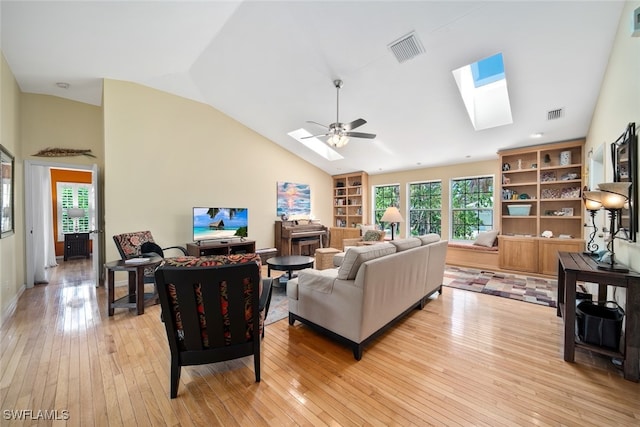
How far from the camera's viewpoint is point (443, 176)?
6184 mm

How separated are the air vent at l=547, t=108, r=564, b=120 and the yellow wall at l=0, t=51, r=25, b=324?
740 centimetres

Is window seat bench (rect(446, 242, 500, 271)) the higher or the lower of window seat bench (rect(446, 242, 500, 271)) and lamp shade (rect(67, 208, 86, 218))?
the lower

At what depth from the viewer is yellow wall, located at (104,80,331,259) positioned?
4.13 metres

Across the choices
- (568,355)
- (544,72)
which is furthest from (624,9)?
(568,355)

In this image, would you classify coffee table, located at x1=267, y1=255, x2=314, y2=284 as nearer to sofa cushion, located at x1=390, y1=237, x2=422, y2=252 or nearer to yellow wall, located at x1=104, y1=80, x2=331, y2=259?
sofa cushion, located at x1=390, y1=237, x2=422, y2=252

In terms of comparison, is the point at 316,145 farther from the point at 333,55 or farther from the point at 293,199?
the point at 333,55

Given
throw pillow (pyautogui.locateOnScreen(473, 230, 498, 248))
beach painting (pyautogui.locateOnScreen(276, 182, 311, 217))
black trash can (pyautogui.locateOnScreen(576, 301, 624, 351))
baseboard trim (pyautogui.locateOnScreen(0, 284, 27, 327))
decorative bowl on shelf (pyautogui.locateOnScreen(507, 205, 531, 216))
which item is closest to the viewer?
black trash can (pyautogui.locateOnScreen(576, 301, 624, 351))

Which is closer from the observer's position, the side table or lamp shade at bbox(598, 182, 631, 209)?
lamp shade at bbox(598, 182, 631, 209)

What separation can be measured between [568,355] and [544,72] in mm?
3231

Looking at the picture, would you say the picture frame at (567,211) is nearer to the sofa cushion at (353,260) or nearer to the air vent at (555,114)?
the air vent at (555,114)

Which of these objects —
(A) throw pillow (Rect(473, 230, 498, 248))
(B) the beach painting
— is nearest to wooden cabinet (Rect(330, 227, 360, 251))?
(B) the beach painting

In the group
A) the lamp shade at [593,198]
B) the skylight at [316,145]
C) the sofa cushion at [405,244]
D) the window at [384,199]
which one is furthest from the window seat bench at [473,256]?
the skylight at [316,145]

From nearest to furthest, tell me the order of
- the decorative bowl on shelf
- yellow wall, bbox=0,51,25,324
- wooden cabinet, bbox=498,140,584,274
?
yellow wall, bbox=0,51,25,324 → wooden cabinet, bbox=498,140,584,274 → the decorative bowl on shelf

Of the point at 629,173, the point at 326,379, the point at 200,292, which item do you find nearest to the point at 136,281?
the point at 200,292
